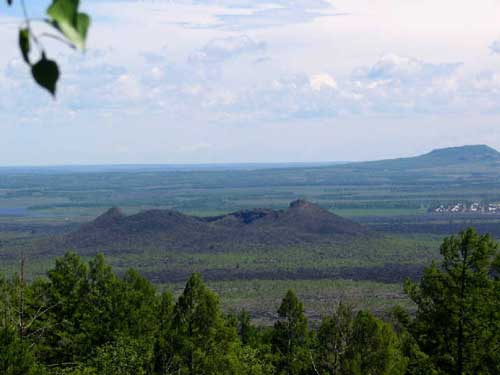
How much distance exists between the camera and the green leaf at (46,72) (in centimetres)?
190

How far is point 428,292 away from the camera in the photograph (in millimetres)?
20359

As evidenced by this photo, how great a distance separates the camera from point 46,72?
1.91 m

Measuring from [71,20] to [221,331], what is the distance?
2261 centimetres

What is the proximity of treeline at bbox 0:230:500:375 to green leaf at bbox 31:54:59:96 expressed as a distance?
12.9 metres

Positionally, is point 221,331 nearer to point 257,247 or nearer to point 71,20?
point 71,20

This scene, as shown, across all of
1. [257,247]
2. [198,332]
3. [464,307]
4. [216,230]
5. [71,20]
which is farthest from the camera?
[216,230]

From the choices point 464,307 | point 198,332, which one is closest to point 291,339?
point 198,332

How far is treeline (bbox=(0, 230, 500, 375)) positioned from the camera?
1953 cm

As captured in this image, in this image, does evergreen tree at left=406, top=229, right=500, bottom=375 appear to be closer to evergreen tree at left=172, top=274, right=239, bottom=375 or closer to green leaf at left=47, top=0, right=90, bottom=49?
evergreen tree at left=172, top=274, right=239, bottom=375

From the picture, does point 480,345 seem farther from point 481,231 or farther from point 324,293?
point 481,231

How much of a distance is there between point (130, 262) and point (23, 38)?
91827mm

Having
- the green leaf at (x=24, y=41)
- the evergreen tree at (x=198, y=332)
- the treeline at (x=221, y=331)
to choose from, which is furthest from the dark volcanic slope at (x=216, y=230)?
the green leaf at (x=24, y=41)

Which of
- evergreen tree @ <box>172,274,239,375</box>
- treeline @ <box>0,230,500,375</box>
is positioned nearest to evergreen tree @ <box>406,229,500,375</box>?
treeline @ <box>0,230,500,375</box>

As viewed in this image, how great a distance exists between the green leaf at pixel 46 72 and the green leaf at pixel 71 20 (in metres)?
0.12
